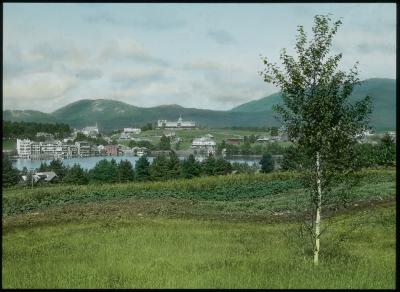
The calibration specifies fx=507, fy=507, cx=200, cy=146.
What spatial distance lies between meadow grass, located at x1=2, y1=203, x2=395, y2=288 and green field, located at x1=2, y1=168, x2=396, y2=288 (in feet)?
0.11

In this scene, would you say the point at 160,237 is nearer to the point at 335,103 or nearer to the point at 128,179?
the point at 335,103

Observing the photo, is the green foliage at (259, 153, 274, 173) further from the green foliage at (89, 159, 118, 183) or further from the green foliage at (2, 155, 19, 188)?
the green foliage at (2, 155, 19, 188)

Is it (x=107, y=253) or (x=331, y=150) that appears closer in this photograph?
(x=331, y=150)

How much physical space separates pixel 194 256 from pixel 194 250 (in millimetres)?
1772

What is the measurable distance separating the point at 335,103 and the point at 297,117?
52.0 inches

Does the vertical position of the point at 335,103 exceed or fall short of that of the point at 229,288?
it exceeds it

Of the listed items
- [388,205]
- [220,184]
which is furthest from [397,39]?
[220,184]

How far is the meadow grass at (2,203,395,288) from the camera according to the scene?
1455 centimetres

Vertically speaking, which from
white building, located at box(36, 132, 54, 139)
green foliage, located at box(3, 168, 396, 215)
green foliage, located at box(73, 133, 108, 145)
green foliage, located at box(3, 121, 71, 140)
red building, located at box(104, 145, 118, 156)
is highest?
green foliage, located at box(3, 121, 71, 140)

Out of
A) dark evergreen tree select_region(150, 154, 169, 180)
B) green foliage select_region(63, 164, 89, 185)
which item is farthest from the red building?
dark evergreen tree select_region(150, 154, 169, 180)

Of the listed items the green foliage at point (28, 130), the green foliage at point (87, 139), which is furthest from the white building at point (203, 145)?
the green foliage at point (28, 130)

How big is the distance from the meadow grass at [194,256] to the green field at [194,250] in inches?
1.3

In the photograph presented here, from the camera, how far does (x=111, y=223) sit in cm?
2872

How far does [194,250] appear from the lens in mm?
20156
